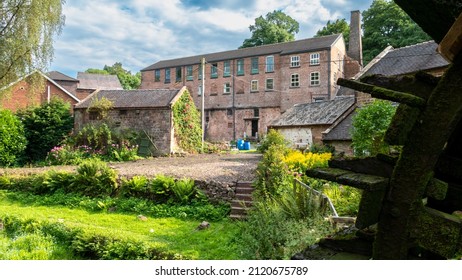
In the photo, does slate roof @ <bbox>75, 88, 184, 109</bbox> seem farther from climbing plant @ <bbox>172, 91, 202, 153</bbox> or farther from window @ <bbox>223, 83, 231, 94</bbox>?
window @ <bbox>223, 83, 231, 94</bbox>

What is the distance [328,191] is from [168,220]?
4460 millimetres

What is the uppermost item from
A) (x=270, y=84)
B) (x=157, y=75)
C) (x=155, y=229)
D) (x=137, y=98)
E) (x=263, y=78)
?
(x=157, y=75)

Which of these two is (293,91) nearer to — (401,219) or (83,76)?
(83,76)

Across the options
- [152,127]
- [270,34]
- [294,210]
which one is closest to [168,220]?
[294,210]

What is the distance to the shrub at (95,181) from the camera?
11906mm

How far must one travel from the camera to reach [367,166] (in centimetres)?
292

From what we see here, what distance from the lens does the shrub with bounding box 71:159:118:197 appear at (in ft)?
39.1

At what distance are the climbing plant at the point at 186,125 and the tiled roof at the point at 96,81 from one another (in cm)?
2460

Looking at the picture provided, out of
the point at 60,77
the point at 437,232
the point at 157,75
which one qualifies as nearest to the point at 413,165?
the point at 437,232

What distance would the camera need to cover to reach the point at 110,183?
11977 millimetres

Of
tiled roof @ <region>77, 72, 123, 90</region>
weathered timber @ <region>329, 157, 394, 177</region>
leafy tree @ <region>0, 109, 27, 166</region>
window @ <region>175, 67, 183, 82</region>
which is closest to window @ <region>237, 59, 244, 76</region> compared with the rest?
window @ <region>175, 67, 183, 82</region>

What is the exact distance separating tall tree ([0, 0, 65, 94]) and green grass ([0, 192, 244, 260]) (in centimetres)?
607

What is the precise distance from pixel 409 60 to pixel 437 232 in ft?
50.8

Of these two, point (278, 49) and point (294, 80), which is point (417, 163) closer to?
point (294, 80)
